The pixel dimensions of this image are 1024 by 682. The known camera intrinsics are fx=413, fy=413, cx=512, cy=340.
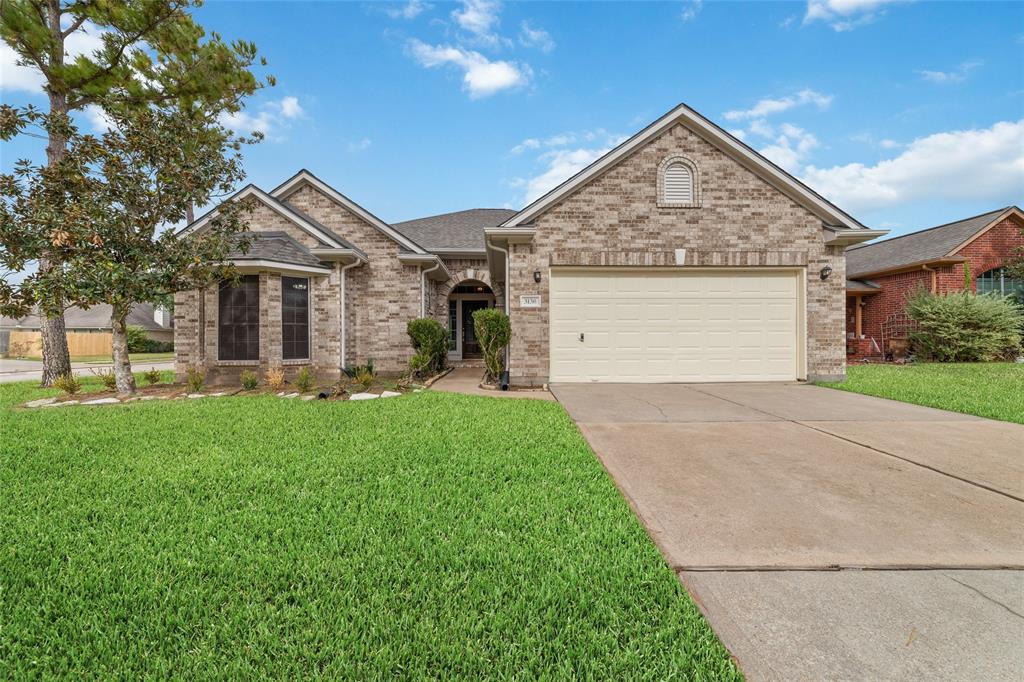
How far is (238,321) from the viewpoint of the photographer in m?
9.38

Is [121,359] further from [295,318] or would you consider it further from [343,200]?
[343,200]

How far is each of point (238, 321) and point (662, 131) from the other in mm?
10267

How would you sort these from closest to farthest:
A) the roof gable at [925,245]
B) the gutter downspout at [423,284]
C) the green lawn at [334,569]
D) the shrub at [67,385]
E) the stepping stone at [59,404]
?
1. the green lawn at [334,569]
2. the stepping stone at [59,404]
3. the shrub at [67,385]
4. the gutter downspout at [423,284]
5. the roof gable at [925,245]

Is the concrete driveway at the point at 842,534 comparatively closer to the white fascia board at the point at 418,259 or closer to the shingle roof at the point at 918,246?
the white fascia board at the point at 418,259

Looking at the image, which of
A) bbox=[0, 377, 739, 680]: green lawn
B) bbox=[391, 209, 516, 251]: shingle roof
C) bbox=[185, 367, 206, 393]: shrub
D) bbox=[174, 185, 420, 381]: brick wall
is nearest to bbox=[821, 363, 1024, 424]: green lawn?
bbox=[0, 377, 739, 680]: green lawn

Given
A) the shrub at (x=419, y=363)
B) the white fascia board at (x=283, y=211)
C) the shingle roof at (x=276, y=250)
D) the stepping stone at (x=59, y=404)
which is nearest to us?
the stepping stone at (x=59, y=404)

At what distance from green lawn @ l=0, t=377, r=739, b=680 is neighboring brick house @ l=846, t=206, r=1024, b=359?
18.6 meters

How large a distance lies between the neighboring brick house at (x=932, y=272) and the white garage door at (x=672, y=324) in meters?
10.2

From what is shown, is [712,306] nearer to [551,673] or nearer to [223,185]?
[551,673]

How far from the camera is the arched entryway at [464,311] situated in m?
15.7

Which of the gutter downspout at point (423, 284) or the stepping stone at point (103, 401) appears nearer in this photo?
the stepping stone at point (103, 401)

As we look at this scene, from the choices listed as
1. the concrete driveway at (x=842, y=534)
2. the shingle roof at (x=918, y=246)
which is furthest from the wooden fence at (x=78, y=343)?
the shingle roof at (x=918, y=246)

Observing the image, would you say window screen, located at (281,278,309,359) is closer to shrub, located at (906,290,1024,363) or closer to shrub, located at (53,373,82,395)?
shrub, located at (53,373,82,395)

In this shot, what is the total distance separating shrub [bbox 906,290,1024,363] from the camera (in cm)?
1309
